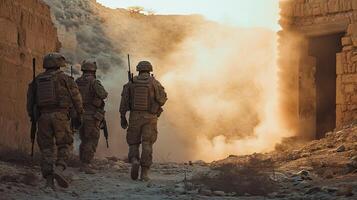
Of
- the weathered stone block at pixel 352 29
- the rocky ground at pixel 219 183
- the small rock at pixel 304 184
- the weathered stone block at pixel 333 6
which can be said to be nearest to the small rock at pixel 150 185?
the rocky ground at pixel 219 183

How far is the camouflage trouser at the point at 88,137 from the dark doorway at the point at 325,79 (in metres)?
6.80

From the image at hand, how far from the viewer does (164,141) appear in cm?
2111

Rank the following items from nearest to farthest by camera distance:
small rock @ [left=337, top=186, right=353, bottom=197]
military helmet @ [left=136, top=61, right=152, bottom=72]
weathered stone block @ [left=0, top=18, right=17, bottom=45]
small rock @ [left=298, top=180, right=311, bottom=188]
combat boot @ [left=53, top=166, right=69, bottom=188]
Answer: small rock @ [left=337, top=186, right=353, bottom=197] < combat boot @ [left=53, top=166, right=69, bottom=188] < small rock @ [left=298, top=180, right=311, bottom=188] < weathered stone block @ [left=0, top=18, right=17, bottom=45] < military helmet @ [left=136, top=61, right=152, bottom=72]

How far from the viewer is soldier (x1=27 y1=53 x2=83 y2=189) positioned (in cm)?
A: 757

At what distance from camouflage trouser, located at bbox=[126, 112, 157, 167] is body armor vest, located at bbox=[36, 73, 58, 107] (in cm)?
212

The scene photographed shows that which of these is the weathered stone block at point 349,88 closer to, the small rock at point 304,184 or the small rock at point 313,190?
the small rock at point 304,184

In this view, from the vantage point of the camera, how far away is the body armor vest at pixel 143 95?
9484 mm

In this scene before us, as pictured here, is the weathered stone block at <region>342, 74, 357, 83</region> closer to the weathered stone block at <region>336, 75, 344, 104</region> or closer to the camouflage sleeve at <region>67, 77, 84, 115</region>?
the weathered stone block at <region>336, 75, 344, 104</region>

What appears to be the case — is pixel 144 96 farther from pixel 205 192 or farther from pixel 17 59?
pixel 205 192

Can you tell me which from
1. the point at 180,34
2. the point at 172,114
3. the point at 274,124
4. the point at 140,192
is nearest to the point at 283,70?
the point at 274,124

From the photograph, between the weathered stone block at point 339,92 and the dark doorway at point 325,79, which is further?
the dark doorway at point 325,79

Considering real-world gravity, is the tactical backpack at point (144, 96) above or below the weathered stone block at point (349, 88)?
below

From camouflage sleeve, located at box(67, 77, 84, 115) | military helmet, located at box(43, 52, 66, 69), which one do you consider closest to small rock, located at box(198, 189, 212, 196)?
camouflage sleeve, located at box(67, 77, 84, 115)

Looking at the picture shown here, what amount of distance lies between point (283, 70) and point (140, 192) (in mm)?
8425
